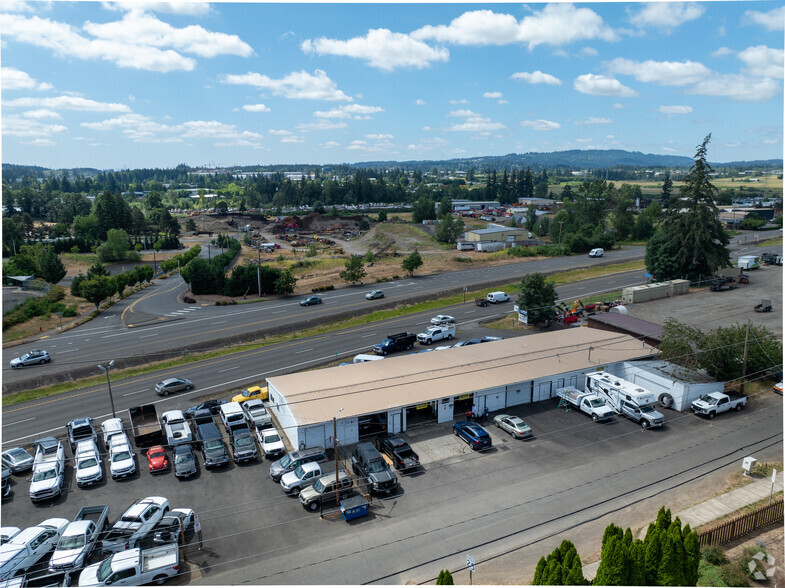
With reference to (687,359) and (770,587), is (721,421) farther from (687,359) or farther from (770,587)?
(770,587)

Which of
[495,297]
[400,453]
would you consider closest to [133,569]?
[400,453]

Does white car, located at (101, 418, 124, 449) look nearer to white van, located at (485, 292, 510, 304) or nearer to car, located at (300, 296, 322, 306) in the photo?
car, located at (300, 296, 322, 306)

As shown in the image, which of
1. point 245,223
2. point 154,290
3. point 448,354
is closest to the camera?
point 448,354

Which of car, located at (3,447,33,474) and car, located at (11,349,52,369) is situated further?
car, located at (11,349,52,369)

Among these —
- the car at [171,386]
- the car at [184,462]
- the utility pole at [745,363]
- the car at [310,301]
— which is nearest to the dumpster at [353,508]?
the car at [184,462]

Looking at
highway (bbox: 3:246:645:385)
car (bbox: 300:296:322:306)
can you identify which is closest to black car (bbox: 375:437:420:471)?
highway (bbox: 3:246:645:385)

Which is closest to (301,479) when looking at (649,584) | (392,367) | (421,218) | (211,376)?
(392,367)
